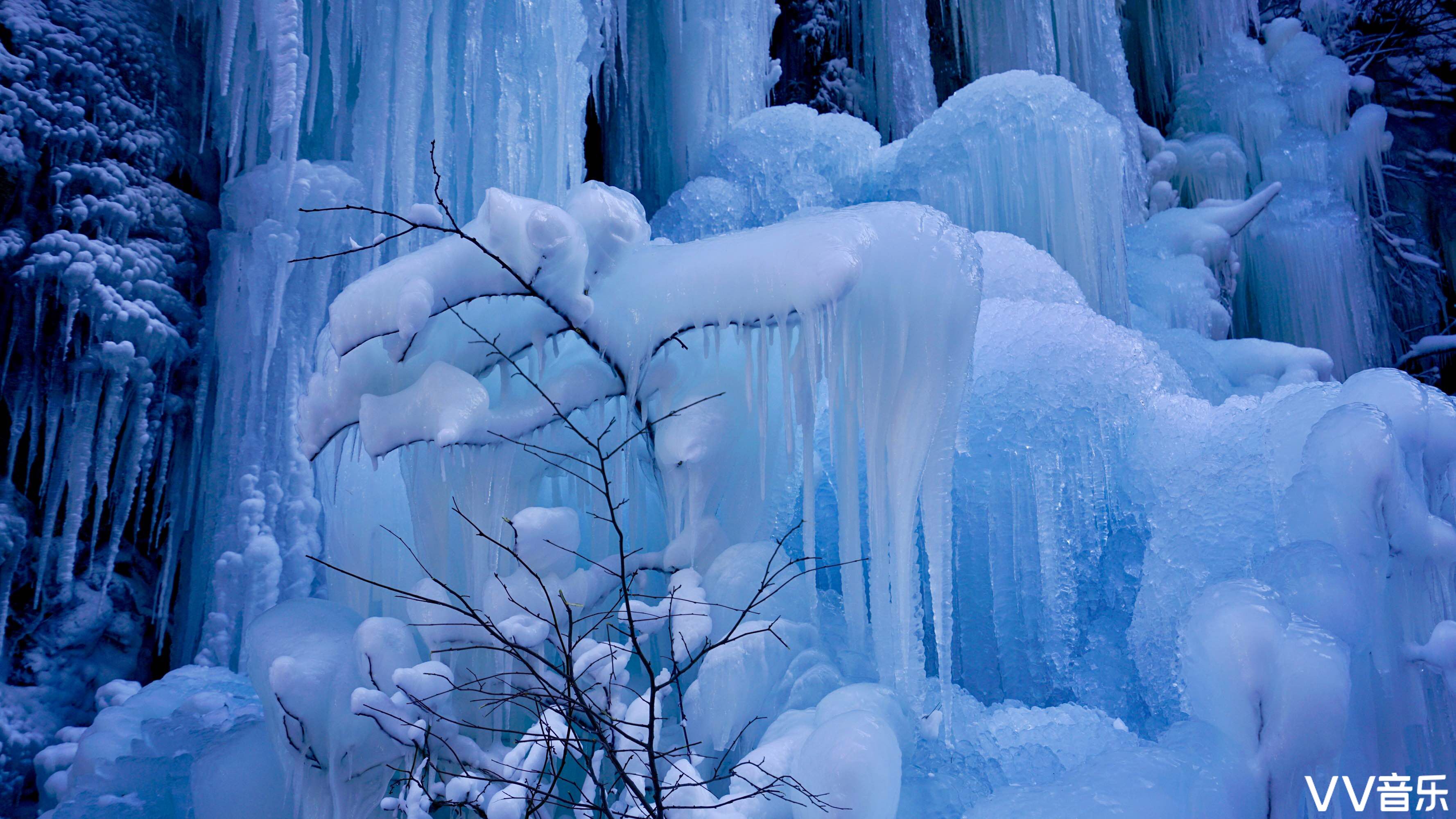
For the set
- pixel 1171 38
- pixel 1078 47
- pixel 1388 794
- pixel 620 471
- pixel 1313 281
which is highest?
pixel 1171 38

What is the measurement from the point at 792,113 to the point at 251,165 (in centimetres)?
291

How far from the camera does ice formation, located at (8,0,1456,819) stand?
2.55m

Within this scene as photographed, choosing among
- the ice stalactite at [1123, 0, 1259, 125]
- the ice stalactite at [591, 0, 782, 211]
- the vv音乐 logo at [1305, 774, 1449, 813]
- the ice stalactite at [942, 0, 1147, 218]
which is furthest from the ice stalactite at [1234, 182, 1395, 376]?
the vv音乐 logo at [1305, 774, 1449, 813]

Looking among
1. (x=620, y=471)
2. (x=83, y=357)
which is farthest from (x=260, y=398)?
(x=620, y=471)

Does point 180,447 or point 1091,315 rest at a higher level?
point 1091,315

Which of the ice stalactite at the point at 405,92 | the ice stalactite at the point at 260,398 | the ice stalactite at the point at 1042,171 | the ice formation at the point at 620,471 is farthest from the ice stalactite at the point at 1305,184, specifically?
the ice stalactite at the point at 260,398

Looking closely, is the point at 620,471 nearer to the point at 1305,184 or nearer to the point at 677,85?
the point at 677,85

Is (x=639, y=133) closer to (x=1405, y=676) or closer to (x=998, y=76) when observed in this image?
(x=998, y=76)

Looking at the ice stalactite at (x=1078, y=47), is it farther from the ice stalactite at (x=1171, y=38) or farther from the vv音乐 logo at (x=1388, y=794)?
the vv音乐 logo at (x=1388, y=794)

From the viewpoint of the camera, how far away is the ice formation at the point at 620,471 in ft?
8.38

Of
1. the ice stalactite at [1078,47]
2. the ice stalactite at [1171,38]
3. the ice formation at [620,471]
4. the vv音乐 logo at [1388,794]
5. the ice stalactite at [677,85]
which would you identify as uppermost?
the ice stalactite at [1171,38]

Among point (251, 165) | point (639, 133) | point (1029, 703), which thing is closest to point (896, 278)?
point (1029, 703)

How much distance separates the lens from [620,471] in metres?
3.21

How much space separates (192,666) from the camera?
156 inches
